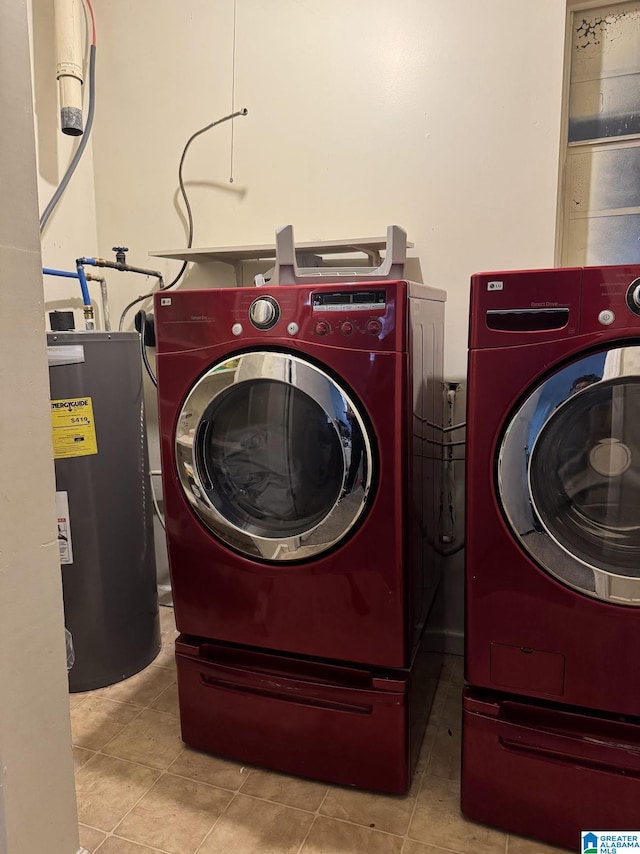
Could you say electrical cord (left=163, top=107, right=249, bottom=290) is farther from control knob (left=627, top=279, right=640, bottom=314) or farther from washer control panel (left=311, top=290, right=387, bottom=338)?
control knob (left=627, top=279, right=640, bottom=314)

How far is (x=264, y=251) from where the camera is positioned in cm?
198

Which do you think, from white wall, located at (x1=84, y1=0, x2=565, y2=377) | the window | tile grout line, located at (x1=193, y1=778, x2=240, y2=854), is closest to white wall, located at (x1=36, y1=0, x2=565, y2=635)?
white wall, located at (x1=84, y1=0, x2=565, y2=377)

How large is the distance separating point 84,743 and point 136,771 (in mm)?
207

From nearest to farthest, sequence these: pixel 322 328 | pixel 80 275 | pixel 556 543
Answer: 1. pixel 556 543
2. pixel 322 328
3. pixel 80 275

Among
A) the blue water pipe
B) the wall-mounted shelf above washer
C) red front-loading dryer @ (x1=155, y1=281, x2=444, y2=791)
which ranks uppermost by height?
the wall-mounted shelf above washer

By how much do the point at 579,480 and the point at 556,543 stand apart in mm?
140

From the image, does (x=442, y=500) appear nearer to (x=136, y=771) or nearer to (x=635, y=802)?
(x=635, y=802)

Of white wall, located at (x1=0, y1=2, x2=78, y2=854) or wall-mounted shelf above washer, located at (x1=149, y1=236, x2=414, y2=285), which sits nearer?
white wall, located at (x1=0, y1=2, x2=78, y2=854)

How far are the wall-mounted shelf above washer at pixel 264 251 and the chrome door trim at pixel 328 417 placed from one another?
0.62m

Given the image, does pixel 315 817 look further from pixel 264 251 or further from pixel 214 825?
pixel 264 251

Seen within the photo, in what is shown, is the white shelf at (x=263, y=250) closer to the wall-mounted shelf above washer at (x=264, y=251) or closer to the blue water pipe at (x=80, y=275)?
the wall-mounted shelf above washer at (x=264, y=251)

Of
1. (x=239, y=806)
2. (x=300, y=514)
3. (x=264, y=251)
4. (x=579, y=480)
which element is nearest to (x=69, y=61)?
(x=264, y=251)

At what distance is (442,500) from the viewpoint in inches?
74.8

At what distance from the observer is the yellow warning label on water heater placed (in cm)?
173
